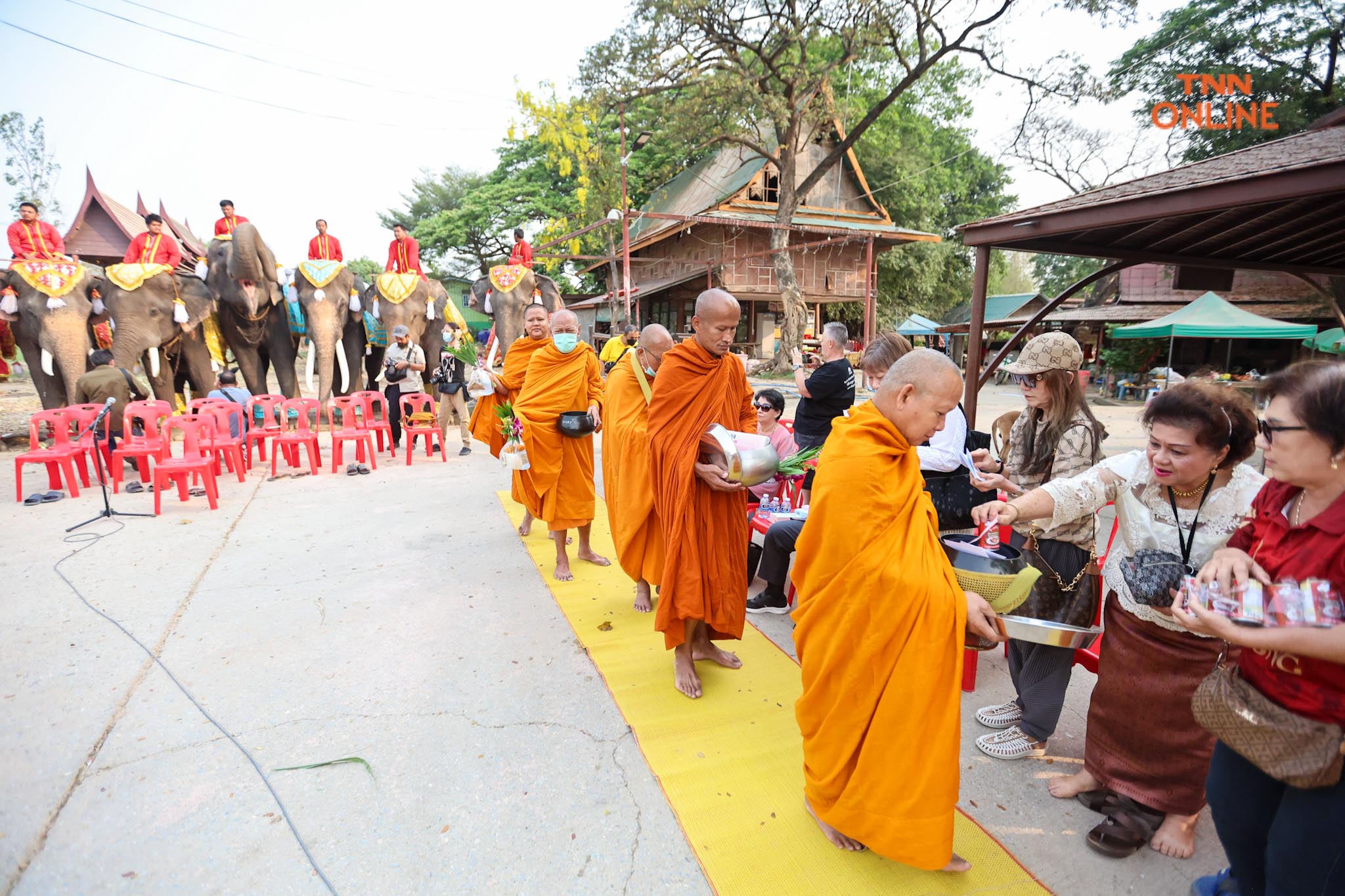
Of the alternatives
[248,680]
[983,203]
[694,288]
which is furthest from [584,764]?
[983,203]

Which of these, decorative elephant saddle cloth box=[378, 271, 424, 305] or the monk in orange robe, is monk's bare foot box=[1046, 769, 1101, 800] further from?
decorative elephant saddle cloth box=[378, 271, 424, 305]

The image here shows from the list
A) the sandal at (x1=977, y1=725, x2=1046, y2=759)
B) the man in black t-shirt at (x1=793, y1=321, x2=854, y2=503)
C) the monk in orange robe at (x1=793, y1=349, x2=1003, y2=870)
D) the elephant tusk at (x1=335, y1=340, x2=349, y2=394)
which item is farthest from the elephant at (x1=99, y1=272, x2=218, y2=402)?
the sandal at (x1=977, y1=725, x2=1046, y2=759)

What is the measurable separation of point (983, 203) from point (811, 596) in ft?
107

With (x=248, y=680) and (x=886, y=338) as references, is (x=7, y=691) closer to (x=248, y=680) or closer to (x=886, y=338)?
(x=248, y=680)

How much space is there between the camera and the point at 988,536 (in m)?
2.35

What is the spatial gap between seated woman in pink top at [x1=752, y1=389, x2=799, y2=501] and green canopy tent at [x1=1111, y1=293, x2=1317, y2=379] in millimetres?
15171

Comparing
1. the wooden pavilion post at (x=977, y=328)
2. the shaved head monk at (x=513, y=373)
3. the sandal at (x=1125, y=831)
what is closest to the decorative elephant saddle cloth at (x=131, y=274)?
the shaved head monk at (x=513, y=373)

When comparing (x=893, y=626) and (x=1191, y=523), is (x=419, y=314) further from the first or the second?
(x=1191, y=523)

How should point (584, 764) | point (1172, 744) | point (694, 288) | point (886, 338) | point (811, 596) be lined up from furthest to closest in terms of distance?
point (694, 288), point (886, 338), point (584, 764), point (1172, 744), point (811, 596)

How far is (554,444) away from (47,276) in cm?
826

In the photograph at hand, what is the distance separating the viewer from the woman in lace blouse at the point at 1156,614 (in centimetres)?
196

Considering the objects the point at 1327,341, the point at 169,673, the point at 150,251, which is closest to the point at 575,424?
the point at 169,673

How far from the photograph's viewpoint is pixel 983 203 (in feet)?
97.3

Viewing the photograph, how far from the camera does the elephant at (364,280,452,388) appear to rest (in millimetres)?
11281
